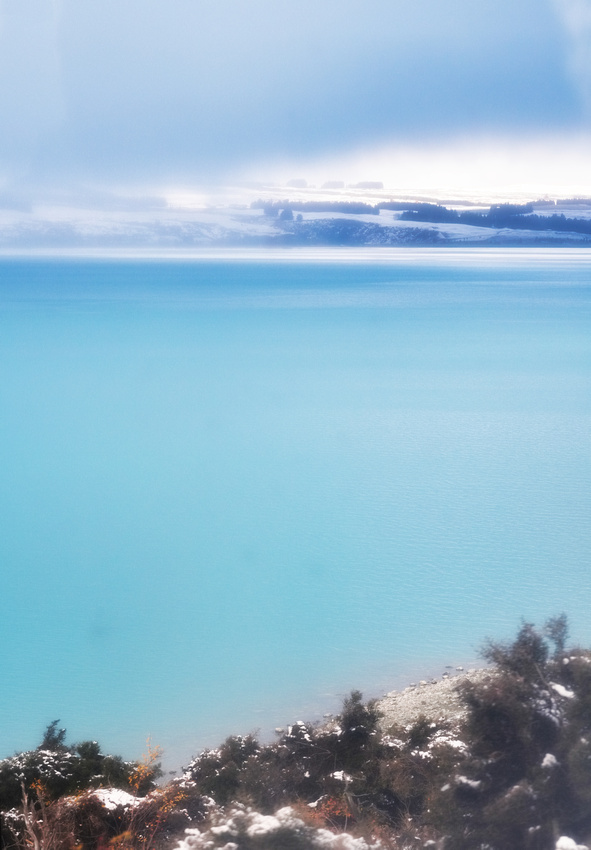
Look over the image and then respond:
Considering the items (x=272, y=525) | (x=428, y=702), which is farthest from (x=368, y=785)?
(x=272, y=525)

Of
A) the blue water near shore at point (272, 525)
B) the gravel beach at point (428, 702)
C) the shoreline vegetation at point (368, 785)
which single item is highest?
the blue water near shore at point (272, 525)

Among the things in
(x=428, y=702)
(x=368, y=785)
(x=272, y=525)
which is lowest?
(x=368, y=785)

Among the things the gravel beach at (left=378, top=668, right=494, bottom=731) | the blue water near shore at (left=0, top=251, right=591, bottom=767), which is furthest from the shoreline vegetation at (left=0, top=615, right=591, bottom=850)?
the blue water near shore at (left=0, top=251, right=591, bottom=767)

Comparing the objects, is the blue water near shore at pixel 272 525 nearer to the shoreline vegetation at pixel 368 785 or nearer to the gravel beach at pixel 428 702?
the gravel beach at pixel 428 702

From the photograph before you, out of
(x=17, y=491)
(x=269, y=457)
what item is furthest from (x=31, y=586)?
(x=269, y=457)

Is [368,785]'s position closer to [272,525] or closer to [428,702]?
[428,702]

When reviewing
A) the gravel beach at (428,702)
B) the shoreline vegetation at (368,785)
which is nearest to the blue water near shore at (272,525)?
the gravel beach at (428,702)

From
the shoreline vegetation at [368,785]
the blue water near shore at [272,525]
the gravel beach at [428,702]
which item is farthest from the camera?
the blue water near shore at [272,525]
